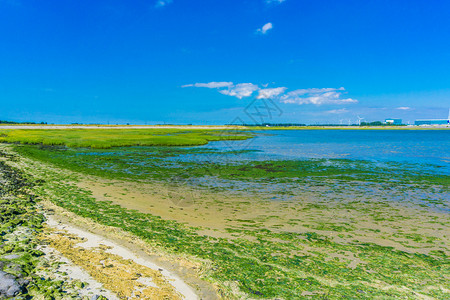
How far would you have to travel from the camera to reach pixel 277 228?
→ 34.4 ft

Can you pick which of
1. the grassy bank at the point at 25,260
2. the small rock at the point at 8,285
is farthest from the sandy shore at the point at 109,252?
the small rock at the point at 8,285

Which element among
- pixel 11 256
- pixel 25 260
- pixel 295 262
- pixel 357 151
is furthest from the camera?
pixel 357 151

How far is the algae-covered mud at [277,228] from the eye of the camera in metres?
6.62

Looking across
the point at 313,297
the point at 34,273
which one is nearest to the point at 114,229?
the point at 34,273

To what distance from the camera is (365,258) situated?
7.99 metres

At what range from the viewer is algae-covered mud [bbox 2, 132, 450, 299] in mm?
6617

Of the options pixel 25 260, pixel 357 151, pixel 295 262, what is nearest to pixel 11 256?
pixel 25 260

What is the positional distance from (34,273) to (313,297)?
21.6 ft

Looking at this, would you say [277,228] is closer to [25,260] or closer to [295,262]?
[295,262]

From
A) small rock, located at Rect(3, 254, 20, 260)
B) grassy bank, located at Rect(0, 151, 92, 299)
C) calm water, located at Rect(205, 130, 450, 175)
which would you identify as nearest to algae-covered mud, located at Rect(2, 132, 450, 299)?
grassy bank, located at Rect(0, 151, 92, 299)

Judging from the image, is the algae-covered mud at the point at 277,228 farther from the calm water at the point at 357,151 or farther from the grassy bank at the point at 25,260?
the calm water at the point at 357,151

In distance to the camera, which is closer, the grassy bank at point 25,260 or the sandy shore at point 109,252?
the grassy bank at point 25,260

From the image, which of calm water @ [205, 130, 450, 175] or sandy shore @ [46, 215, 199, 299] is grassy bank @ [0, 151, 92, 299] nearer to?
sandy shore @ [46, 215, 199, 299]

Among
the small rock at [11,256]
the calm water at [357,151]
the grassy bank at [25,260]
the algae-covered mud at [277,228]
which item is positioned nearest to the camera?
the grassy bank at [25,260]
